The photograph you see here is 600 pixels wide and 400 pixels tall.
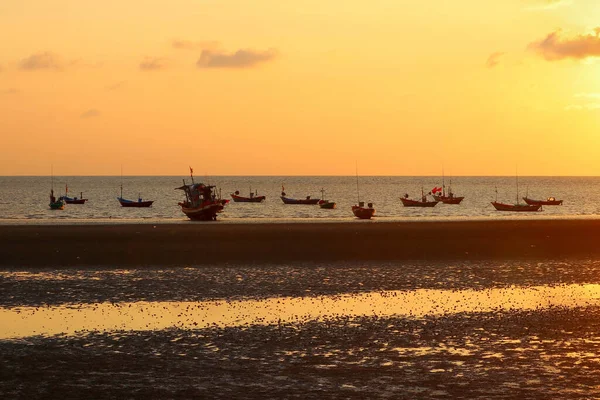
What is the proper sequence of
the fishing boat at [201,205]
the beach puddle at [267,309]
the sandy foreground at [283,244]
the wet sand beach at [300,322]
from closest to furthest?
the wet sand beach at [300,322], the beach puddle at [267,309], the sandy foreground at [283,244], the fishing boat at [201,205]

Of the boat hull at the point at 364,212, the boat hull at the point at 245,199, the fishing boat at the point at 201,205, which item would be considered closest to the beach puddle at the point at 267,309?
the fishing boat at the point at 201,205

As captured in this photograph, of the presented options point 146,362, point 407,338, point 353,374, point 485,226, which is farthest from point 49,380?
point 485,226

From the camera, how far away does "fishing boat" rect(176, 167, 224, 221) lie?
7681 cm

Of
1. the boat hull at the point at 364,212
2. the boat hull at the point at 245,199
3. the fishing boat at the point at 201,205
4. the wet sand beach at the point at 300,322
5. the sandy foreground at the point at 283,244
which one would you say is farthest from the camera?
the boat hull at the point at 245,199

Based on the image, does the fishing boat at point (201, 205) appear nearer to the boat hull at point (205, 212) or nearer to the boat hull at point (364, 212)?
the boat hull at point (205, 212)

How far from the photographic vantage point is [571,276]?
31.3 m

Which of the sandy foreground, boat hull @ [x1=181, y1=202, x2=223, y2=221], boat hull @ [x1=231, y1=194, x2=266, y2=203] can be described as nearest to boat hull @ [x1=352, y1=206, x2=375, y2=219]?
boat hull @ [x1=181, y1=202, x2=223, y2=221]

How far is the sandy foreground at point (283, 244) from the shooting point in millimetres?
38469

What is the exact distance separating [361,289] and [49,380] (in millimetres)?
14314

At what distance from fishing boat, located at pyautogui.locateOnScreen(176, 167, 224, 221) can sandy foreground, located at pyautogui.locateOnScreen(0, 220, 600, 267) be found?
658 inches

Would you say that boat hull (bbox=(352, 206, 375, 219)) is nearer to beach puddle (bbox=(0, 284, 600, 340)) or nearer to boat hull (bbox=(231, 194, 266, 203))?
beach puddle (bbox=(0, 284, 600, 340))

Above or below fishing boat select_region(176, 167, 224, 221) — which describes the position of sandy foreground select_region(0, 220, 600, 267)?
below

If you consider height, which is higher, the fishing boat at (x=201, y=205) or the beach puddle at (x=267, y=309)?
the fishing boat at (x=201, y=205)

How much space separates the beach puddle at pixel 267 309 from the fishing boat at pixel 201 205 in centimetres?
5111
